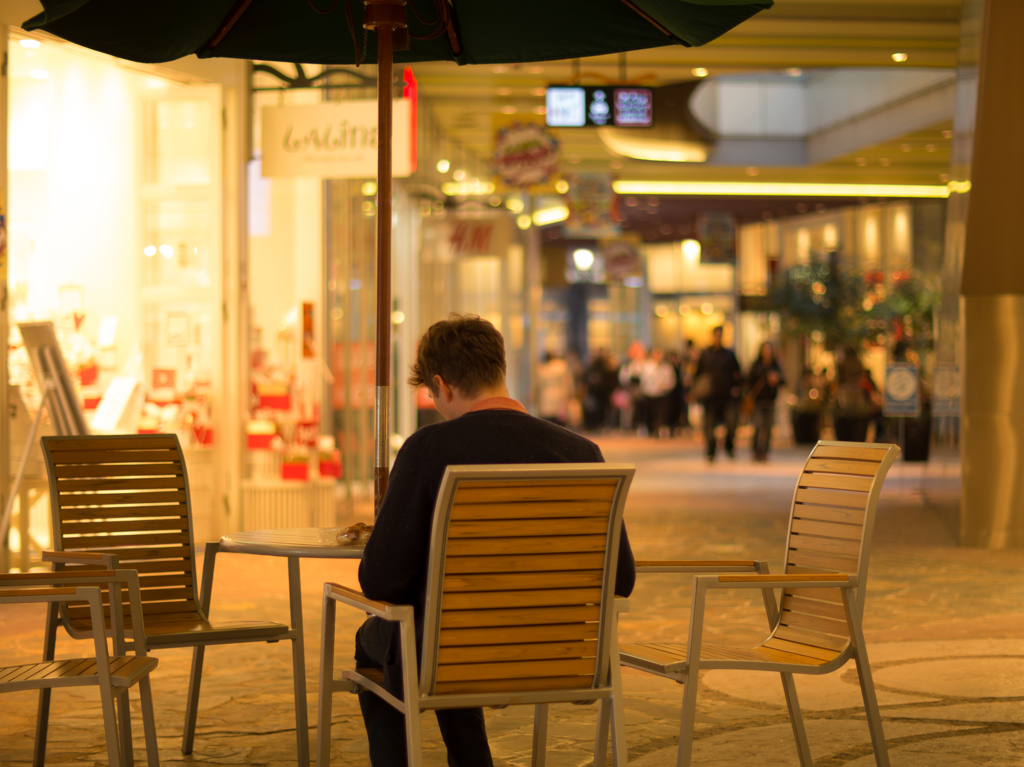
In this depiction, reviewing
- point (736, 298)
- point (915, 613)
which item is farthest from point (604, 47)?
point (736, 298)

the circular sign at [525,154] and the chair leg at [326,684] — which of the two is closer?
the chair leg at [326,684]

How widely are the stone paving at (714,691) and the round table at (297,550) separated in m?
0.23

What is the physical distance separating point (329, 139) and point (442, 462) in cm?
525

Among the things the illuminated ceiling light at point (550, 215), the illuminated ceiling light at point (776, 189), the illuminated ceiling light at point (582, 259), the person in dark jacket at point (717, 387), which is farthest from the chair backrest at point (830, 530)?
the illuminated ceiling light at point (582, 259)

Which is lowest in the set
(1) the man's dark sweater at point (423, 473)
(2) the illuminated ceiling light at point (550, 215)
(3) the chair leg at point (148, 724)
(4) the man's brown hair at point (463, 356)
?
(3) the chair leg at point (148, 724)

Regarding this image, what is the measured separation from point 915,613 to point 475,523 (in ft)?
12.4

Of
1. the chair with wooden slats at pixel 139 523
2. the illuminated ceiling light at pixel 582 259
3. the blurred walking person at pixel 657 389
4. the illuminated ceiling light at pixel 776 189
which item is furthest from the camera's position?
the illuminated ceiling light at pixel 582 259

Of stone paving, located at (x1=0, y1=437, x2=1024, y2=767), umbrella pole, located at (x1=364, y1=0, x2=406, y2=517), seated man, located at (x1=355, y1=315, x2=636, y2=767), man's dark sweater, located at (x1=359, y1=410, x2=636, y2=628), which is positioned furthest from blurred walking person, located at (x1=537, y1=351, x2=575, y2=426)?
man's dark sweater, located at (x1=359, y1=410, x2=636, y2=628)

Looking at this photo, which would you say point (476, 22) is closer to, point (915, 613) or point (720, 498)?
point (915, 613)

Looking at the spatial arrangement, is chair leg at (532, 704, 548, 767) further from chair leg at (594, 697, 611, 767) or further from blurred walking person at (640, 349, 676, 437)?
blurred walking person at (640, 349, 676, 437)

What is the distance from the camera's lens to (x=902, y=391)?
11180 millimetres

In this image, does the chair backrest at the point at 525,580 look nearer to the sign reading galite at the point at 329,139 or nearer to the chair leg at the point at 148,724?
the chair leg at the point at 148,724

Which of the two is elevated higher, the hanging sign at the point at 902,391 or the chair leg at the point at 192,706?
the hanging sign at the point at 902,391

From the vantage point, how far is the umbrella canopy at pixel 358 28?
3.63 metres
